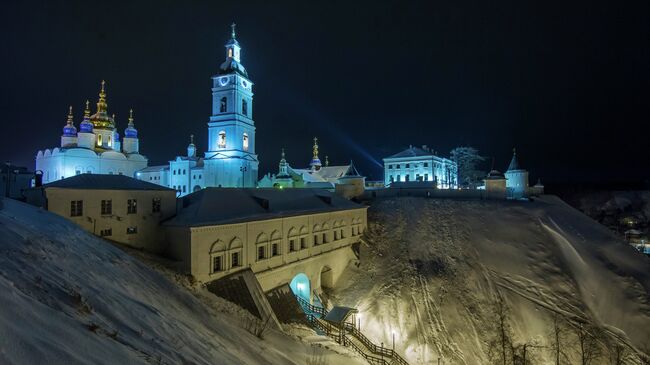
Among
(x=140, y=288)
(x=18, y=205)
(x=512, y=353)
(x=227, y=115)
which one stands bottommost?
(x=512, y=353)

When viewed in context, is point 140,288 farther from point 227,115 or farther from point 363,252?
point 227,115

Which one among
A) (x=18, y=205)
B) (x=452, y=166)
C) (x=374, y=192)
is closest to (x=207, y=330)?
(x=18, y=205)

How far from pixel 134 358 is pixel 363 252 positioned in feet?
94.0

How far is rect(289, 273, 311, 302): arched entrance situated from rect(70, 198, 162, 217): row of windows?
37.7 feet

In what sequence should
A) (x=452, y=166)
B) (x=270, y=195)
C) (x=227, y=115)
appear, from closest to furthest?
(x=270, y=195) < (x=227, y=115) < (x=452, y=166)

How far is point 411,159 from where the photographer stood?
69125 millimetres

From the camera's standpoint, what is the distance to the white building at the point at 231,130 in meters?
51.4

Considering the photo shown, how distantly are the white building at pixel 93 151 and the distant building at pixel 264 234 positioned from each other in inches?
1499

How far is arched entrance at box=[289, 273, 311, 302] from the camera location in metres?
25.6

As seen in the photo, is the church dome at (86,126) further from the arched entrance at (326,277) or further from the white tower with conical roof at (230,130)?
the arched entrance at (326,277)

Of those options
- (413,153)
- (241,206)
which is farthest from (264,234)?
(413,153)

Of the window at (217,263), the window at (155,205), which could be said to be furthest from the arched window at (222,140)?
the window at (217,263)

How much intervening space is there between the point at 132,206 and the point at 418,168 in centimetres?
5861

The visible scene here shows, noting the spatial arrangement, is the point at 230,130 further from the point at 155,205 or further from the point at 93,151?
the point at 155,205
